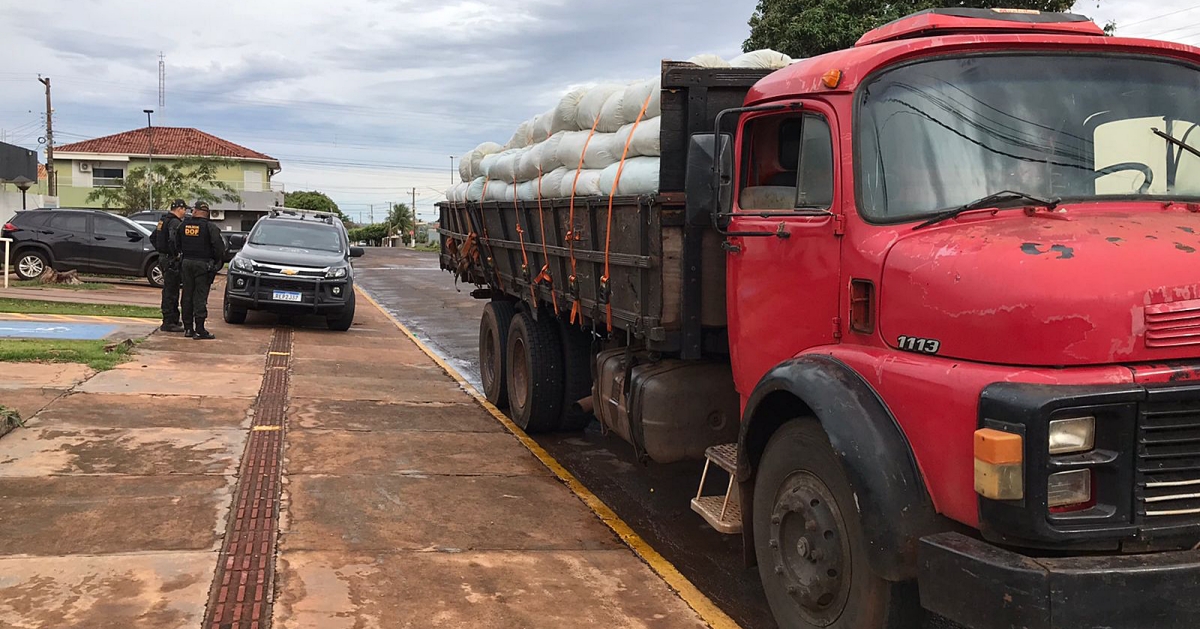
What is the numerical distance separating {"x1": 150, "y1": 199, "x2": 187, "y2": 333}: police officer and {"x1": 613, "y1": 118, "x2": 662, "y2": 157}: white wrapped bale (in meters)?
8.75

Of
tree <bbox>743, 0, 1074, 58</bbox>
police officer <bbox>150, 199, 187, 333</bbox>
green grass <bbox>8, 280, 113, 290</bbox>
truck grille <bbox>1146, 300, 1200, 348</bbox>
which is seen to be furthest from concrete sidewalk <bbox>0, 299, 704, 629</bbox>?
tree <bbox>743, 0, 1074, 58</bbox>

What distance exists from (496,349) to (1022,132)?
19.9ft

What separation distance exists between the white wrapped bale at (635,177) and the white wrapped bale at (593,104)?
0.58 metres

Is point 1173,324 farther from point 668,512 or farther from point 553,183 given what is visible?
point 553,183

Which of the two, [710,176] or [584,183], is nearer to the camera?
[710,176]

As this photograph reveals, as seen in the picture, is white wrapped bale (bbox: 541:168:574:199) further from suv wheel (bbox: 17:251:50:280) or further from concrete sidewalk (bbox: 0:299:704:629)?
suv wheel (bbox: 17:251:50:280)

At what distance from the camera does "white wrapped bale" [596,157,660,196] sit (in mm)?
5273

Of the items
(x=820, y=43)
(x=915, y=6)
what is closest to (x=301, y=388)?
(x=820, y=43)

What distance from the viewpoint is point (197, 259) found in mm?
12266

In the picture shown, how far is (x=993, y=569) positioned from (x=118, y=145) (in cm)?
6242

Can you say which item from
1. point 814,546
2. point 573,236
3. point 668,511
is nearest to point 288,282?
point 573,236

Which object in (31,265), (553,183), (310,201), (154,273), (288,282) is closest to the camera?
(553,183)

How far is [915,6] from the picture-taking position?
17.1 meters

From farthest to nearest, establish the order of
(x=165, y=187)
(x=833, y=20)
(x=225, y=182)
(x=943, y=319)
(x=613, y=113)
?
(x=225, y=182)
(x=165, y=187)
(x=833, y=20)
(x=613, y=113)
(x=943, y=319)
